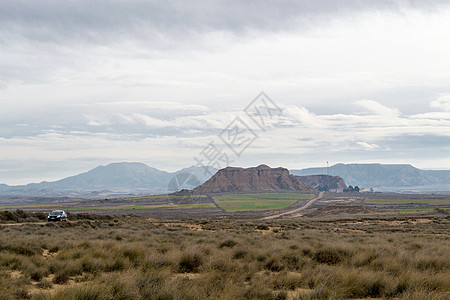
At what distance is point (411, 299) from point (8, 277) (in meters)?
9.57

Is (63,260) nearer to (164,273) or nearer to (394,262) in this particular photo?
(164,273)

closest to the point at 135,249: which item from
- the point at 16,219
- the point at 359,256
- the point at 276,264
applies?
the point at 276,264

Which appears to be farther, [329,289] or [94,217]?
[94,217]

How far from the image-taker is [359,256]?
1212cm

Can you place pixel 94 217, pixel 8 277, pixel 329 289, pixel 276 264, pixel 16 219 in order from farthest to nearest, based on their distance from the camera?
pixel 94 217 → pixel 16 219 → pixel 276 264 → pixel 8 277 → pixel 329 289

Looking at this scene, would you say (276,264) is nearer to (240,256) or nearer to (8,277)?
(240,256)

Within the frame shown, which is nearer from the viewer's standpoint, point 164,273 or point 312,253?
point 164,273

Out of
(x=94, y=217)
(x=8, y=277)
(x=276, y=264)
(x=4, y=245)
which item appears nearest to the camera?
(x=8, y=277)

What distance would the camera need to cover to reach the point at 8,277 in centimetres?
915

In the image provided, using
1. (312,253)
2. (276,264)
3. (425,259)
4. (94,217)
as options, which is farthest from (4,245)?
(94,217)

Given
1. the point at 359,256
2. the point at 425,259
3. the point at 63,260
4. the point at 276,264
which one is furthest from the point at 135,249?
the point at 425,259

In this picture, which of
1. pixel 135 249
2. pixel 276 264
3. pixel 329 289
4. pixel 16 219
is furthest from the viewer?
pixel 16 219

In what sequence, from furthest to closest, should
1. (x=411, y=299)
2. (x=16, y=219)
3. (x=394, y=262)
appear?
(x=16, y=219)
(x=394, y=262)
(x=411, y=299)

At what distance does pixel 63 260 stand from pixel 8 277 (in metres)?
2.52
